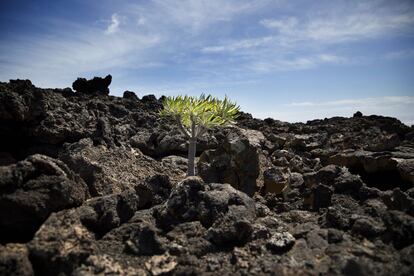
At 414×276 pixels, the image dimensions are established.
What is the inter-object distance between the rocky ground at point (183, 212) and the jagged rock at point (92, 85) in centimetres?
810

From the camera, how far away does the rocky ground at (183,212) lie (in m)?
4.22

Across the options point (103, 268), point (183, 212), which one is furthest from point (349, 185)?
point (103, 268)

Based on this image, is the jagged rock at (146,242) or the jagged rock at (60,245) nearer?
the jagged rock at (60,245)

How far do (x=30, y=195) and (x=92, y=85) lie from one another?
45.7ft

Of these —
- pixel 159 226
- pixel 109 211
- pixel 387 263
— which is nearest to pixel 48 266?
pixel 109 211

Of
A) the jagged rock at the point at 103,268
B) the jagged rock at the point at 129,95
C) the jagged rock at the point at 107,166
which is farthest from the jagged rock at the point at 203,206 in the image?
the jagged rock at the point at 129,95

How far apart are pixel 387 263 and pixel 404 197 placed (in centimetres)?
198

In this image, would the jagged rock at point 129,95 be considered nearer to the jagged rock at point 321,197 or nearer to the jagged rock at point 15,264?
the jagged rock at point 321,197

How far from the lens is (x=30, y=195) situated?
479cm

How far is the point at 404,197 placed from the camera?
18.5 feet

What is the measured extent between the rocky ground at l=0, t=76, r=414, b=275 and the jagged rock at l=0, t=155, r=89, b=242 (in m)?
0.01

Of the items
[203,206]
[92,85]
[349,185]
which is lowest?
[203,206]

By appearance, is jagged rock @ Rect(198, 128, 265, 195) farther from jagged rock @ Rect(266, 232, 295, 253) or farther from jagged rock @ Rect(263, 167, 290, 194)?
jagged rock @ Rect(266, 232, 295, 253)

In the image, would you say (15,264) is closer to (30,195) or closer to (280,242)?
(30,195)
